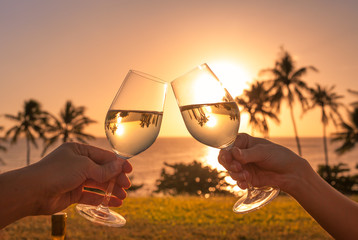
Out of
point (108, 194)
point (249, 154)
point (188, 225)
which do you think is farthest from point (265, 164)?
point (188, 225)

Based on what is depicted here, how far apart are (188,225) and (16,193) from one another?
5932 millimetres

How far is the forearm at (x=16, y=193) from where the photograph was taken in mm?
1847

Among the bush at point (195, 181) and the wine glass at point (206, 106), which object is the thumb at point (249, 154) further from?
the bush at point (195, 181)

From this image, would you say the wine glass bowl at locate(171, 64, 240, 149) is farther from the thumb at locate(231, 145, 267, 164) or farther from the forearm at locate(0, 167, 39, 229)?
the forearm at locate(0, 167, 39, 229)

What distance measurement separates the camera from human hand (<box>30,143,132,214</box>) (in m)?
2.04

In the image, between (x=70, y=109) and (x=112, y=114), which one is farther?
(x=70, y=109)

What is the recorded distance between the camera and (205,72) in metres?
2.15

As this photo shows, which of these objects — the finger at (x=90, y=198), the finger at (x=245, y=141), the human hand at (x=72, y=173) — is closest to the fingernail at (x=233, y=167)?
the finger at (x=245, y=141)

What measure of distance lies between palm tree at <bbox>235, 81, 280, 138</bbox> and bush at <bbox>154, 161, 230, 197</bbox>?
14.7 meters

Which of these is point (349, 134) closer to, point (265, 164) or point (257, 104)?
point (257, 104)

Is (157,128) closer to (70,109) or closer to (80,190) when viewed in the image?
(80,190)

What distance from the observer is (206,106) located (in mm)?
2062

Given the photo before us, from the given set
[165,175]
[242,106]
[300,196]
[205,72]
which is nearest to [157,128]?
[205,72]

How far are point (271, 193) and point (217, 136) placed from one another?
0.68 m
